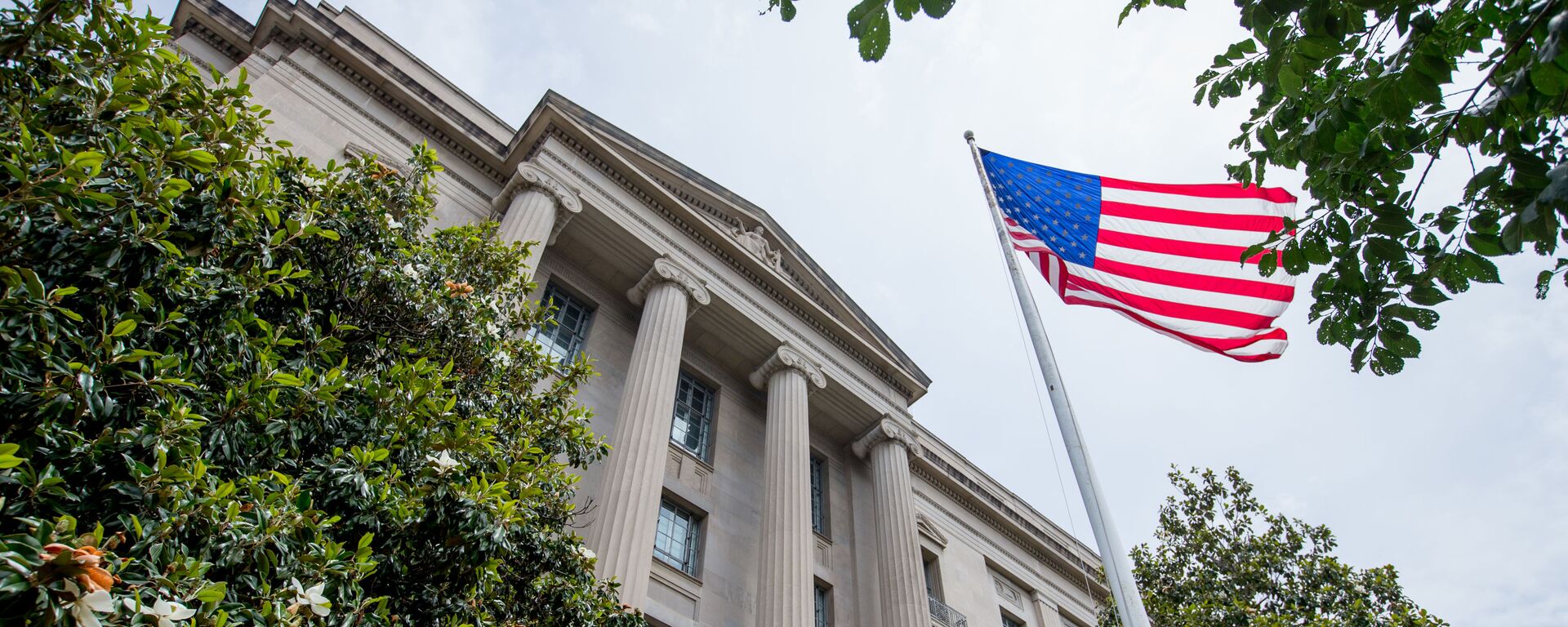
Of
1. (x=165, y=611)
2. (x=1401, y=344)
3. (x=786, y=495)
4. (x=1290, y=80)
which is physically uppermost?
(x=786, y=495)

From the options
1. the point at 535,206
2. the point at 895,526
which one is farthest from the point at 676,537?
the point at 535,206

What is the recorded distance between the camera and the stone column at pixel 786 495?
15422 millimetres

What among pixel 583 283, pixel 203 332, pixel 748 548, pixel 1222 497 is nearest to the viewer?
pixel 203 332

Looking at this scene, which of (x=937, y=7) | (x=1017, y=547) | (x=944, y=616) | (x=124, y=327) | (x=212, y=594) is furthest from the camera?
(x=1017, y=547)

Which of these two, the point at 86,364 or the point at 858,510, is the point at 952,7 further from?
the point at 858,510

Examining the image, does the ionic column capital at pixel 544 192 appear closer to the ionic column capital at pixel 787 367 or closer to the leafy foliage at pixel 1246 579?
the ionic column capital at pixel 787 367

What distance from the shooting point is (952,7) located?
4301 mm

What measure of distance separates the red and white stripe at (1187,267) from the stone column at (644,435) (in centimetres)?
711

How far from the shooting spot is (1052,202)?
39.8 feet

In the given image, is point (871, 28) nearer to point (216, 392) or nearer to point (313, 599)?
point (313, 599)

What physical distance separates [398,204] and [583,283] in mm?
9051

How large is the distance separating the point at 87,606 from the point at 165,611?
40cm

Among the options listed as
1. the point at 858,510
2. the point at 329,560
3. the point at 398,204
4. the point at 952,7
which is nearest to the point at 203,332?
Answer: the point at 329,560

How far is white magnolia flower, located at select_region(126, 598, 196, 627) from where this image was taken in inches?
168
